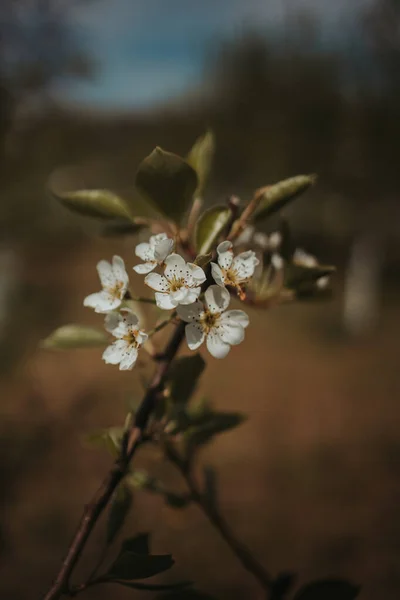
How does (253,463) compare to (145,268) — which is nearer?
(145,268)

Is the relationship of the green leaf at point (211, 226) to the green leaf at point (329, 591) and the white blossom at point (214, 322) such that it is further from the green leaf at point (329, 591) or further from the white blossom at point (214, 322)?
the green leaf at point (329, 591)

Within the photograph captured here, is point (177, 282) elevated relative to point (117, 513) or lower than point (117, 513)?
elevated

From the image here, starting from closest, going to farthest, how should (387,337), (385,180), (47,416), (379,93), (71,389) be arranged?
1. (47,416)
2. (71,389)
3. (379,93)
4. (385,180)
5. (387,337)

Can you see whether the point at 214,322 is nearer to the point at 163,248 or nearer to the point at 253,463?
the point at 163,248

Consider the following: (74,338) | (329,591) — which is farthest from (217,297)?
(329,591)

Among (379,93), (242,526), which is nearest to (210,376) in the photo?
(242,526)

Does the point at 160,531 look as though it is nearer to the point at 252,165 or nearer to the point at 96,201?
the point at 96,201

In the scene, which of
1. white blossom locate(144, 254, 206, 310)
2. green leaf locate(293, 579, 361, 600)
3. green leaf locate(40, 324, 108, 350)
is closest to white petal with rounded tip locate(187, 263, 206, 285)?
white blossom locate(144, 254, 206, 310)
